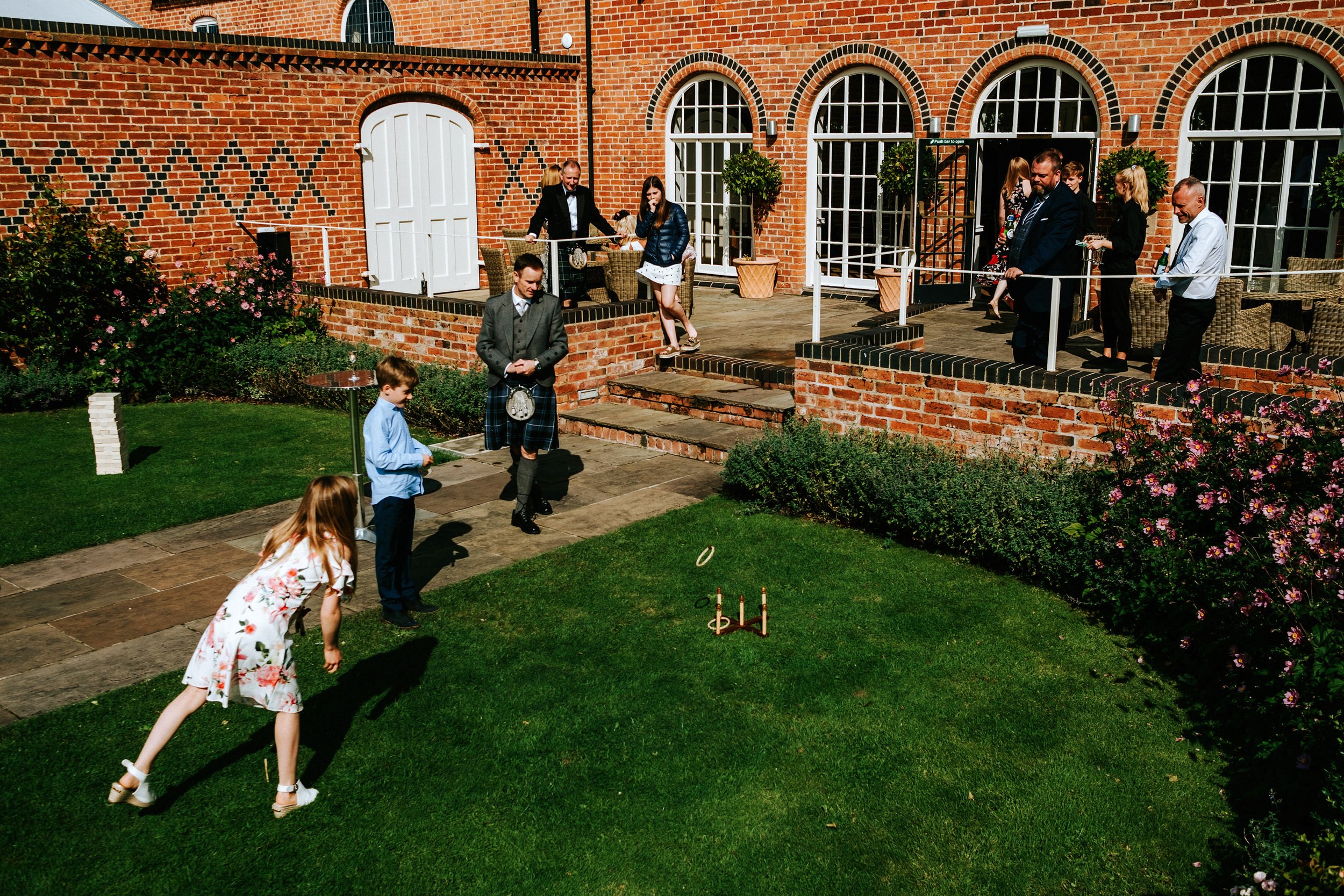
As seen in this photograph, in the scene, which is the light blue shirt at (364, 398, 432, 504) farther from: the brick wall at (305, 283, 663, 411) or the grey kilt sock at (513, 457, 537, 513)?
the brick wall at (305, 283, 663, 411)

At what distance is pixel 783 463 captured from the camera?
7.93 metres

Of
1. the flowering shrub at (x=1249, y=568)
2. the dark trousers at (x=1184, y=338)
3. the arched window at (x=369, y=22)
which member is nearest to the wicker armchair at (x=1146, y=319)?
the dark trousers at (x=1184, y=338)

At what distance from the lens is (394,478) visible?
6141 mm

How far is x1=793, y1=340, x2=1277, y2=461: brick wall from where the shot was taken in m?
7.21

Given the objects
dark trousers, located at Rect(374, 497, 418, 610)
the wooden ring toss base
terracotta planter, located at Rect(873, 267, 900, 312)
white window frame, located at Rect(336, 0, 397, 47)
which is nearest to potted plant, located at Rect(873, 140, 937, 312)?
terracotta planter, located at Rect(873, 267, 900, 312)

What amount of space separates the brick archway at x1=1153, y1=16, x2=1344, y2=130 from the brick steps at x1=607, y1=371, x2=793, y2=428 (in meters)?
6.02

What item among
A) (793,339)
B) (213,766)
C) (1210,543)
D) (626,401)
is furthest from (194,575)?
(793,339)

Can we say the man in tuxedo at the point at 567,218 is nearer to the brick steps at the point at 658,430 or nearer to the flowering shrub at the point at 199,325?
the brick steps at the point at 658,430

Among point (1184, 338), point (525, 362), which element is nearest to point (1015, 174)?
point (1184, 338)

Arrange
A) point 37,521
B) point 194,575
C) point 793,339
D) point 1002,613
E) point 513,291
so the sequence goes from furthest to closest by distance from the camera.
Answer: point 793,339
point 37,521
point 513,291
point 194,575
point 1002,613

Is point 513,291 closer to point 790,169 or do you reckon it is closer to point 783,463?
point 783,463

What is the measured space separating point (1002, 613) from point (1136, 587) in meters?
0.73

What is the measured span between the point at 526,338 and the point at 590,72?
1145cm

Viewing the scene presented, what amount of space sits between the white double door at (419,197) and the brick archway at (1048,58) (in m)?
6.54
